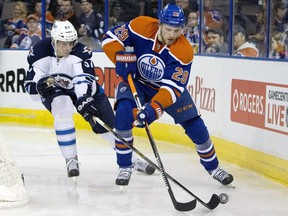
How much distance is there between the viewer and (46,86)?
5.34 m

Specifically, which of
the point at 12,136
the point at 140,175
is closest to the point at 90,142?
the point at 12,136

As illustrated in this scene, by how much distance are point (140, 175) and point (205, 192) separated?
68cm

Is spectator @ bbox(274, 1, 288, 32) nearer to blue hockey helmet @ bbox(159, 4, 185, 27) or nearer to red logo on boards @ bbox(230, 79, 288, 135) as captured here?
red logo on boards @ bbox(230, 79, 288, 135)

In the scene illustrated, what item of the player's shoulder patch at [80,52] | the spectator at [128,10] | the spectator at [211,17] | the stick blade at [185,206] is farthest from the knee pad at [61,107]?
the spectator at [128,10]

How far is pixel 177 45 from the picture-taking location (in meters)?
5.07

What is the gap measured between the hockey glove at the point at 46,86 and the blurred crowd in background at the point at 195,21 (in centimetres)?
152

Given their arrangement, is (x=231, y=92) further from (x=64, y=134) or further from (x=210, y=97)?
(x=64, y=134)

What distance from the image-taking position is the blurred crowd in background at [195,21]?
20.2 ft

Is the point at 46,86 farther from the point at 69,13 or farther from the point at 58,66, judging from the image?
the point at 69,13

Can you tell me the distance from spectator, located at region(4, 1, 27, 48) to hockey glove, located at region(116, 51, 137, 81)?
170 inches

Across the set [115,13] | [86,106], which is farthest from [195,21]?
[86,106]

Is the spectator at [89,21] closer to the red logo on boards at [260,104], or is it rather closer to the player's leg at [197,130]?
the red logo on boards at [260,104]

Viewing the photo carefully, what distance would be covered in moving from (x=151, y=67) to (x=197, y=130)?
1.65ft

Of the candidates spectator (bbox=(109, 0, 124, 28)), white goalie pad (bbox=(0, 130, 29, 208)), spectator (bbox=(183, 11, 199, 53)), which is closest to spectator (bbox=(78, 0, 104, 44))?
spectator (bbox=(109, 0, 124, 28))
